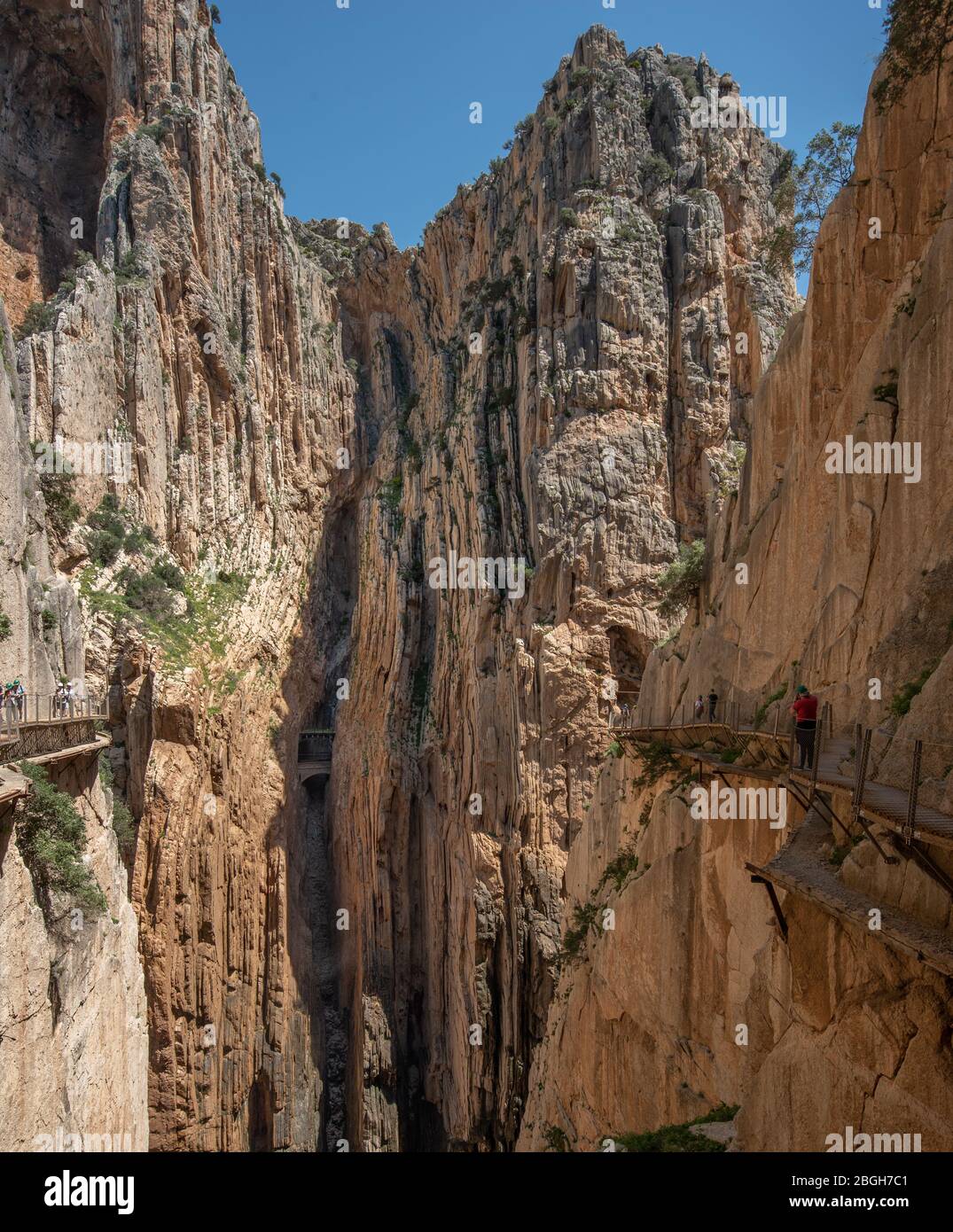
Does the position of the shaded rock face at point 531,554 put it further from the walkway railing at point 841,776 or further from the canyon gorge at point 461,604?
the walkway railing at point 841,776

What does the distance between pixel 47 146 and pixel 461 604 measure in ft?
105

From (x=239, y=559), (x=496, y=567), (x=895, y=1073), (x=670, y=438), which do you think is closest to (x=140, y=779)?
(x=239, y=559)

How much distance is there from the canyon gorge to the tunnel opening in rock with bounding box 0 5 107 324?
0.23 m

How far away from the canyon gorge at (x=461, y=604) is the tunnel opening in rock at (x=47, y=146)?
0.23 meters

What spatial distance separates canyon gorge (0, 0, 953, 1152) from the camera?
32.3 feet

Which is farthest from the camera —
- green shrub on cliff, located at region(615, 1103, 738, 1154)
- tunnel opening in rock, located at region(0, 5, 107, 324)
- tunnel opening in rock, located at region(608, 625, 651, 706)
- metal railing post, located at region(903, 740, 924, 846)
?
tunnel opening in rock, located at region(0, 5, 107, 324)

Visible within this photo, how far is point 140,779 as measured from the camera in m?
29.8

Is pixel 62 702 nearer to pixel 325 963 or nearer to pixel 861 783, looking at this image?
pixel 861 783

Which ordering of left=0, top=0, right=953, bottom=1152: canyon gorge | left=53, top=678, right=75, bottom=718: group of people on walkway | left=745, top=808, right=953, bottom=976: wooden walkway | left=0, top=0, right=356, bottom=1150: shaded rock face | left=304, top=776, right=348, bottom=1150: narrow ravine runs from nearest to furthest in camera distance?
left=745, top=808, right=953, bottom=976: wooden walkway, left=0, top=0, right=953, bottom=1152: canyon gorge, left=53, top=678, right=75, bottom=718: group of people on walkway, left=0, top=0, right=356, bottom=1150: shaded rock face, left=304, top=776, right=348, bottom=1150: narrow ravine

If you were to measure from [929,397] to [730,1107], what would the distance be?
9028mm

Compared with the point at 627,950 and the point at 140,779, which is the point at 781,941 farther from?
the point at 140,779

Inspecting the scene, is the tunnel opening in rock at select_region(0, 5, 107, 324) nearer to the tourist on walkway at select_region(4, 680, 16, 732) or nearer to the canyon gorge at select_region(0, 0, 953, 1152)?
the canyon gorge at select_region(0, 0, 953, 1152)

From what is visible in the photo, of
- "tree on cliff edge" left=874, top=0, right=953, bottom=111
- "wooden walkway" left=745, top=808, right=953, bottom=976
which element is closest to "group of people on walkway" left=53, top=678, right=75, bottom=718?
"wooden walkway" left=745, top=808, right=953, bottom=976

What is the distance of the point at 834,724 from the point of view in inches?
394
